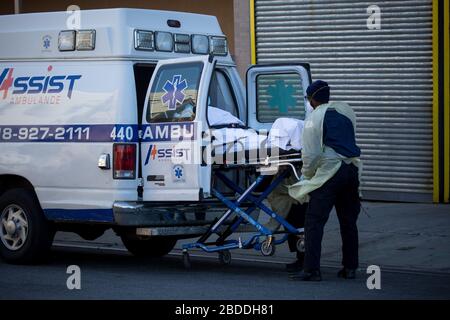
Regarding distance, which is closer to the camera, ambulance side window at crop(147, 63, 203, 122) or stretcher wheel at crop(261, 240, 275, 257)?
stretcher wheel at crop(261, 240, 275, 257)

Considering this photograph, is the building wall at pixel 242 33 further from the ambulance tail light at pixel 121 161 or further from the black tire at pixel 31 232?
the ambulance tail light at pixel 121 161

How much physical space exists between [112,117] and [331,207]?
7.47 feet

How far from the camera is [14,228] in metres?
11.5

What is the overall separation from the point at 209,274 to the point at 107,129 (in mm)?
1713

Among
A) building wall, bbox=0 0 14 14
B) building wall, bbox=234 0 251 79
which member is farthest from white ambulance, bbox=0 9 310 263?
building wall, bbox=0 0 14 14

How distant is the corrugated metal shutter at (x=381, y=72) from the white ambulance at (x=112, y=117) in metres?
4.42

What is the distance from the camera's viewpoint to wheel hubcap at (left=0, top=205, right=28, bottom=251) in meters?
11.4

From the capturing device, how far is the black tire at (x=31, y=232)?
11297mm

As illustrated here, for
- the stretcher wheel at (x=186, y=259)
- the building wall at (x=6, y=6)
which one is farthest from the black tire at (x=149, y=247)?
the building wall at (x=6, y=6)

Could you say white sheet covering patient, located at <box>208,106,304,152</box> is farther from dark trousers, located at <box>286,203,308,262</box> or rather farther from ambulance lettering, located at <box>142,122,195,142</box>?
dark trousers, located at <box>286,203,308,262</box>

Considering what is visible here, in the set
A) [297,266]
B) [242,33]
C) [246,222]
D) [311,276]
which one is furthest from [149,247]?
[242,33]

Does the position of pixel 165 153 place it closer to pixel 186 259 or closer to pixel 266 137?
pixel 266 137

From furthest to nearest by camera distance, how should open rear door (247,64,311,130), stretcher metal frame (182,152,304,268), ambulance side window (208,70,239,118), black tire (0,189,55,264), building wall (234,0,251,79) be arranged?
1. building wall (234,0,251,79)
2. ambulance side window (208,70,239,118)
3. open rear door (247,64,311,130)
4. black tire (0,189,55,264)
5. stretcher metal frame (182,152,304,268)

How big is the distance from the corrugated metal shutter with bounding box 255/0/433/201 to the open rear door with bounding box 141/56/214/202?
5882mm
